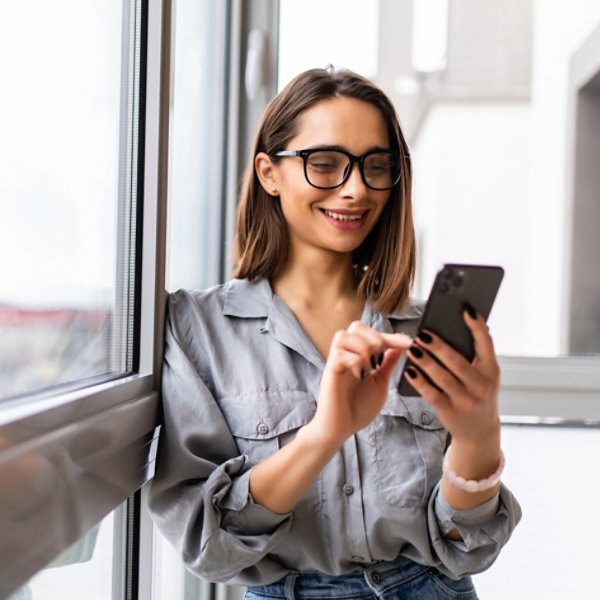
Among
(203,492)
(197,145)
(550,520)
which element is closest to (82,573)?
(203,492)

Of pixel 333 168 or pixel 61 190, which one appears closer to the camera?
pixel 61 190

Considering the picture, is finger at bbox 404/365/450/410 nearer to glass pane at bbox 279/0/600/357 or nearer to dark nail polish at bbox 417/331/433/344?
dark nail polish at bbox 417/331/433/344

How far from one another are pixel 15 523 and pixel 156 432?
1.88ft

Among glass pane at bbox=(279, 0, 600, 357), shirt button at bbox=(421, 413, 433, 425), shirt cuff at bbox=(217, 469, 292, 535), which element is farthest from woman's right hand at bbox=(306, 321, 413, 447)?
glass pane at bbox=(279, 0, 600, 357)

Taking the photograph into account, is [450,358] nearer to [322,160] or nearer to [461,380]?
[461,380]

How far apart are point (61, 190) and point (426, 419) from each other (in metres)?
0.67

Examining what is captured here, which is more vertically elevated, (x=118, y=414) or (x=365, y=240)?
(x=365, y=240)

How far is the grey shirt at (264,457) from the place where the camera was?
4.11 feet

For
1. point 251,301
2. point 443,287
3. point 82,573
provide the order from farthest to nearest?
point 251,301 < point 82,573 < point 443,287

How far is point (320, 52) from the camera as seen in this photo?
2.34 m

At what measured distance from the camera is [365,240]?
1.54m

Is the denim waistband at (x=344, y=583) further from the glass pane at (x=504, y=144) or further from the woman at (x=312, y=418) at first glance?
the glass pane at (x=504, y=144)

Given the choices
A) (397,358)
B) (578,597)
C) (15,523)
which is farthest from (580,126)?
(15,523)

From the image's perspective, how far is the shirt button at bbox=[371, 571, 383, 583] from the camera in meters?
1.34
